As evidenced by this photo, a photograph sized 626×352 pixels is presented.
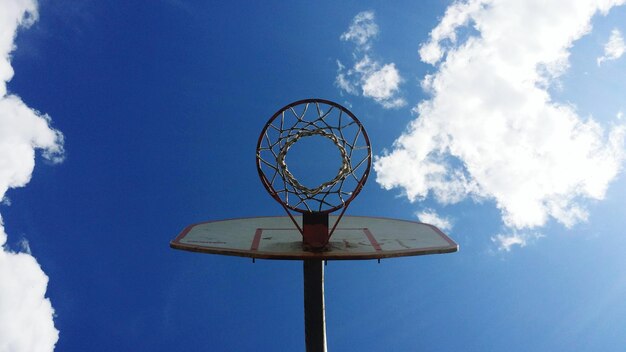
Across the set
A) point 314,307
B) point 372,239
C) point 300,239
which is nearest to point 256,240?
point 300,239

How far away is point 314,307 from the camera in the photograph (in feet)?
23.6

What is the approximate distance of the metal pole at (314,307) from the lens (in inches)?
278

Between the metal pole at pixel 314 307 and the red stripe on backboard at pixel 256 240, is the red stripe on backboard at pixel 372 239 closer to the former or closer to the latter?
the metal pole at pixel 314 307

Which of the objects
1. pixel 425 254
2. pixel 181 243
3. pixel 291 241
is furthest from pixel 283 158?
pixel 425 254

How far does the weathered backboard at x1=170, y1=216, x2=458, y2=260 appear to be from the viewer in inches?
226

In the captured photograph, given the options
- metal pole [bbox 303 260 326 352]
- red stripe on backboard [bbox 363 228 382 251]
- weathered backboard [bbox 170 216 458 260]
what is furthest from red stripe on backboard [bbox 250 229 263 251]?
red stripe on backboard [bbox 363 228 382 251]

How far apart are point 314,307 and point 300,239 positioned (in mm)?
1232

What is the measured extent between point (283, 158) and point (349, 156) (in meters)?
0.98

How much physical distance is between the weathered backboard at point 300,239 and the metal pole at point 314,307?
0.59 metres

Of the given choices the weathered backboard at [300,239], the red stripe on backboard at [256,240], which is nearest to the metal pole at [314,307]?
the weathered backboard at [300,239]

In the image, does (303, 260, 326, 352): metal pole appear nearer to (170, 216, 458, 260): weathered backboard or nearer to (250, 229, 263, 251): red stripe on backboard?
(170, 216, 458, 260): weathered backboard

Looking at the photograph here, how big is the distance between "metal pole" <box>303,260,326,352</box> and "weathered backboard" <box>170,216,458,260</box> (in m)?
0.59

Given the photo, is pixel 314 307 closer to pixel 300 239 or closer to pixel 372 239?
pixel 300 239

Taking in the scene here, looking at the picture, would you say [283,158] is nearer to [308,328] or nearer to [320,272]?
[320,272]
